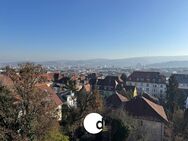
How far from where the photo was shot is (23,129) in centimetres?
1462

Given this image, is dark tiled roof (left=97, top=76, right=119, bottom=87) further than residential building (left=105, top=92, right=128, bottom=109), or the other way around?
dark tiled roof (left=97, top=76, right=119, bottom=87)

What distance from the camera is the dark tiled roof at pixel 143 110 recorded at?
86.0 ft

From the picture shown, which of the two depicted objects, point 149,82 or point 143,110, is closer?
point 143,110

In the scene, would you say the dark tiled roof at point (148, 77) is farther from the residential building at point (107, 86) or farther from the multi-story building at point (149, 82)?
the residential building at point (107, 86)

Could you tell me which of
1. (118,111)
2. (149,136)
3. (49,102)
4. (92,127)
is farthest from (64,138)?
(92,127)

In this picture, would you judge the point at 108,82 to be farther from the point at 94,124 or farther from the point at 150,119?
the point at 94,124

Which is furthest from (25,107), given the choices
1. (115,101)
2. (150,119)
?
(115,101)

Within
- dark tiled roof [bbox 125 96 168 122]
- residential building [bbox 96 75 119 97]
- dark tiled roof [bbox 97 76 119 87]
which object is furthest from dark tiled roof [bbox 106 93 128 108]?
dark tiled roof [bbox 97 76 119 87]

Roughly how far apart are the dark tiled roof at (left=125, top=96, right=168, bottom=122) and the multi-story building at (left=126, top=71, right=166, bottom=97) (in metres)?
35.6

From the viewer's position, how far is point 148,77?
68.6 meters

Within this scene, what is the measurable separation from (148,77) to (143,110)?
42.4m

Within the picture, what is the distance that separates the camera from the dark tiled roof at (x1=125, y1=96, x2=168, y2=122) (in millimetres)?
26214

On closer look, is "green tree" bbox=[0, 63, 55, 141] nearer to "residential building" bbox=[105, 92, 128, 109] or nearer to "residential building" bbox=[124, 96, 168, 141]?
"residential building" bbox=[124, 96, 168, 141]

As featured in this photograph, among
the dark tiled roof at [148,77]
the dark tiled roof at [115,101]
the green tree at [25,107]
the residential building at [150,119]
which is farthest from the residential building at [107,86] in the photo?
the green tree at [25,107]
